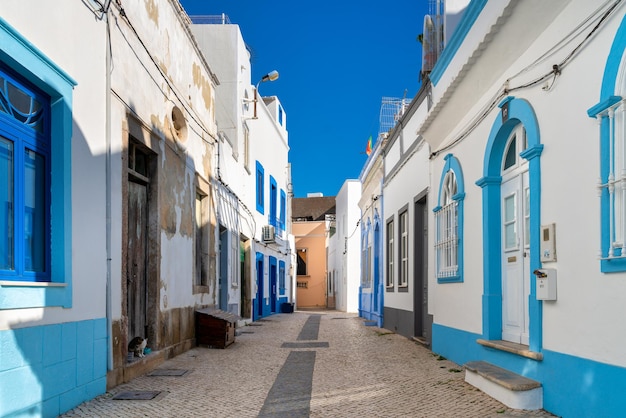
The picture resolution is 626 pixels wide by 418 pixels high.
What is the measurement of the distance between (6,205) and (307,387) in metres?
3.61

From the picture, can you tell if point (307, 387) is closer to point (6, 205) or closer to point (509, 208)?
point (509, 208)

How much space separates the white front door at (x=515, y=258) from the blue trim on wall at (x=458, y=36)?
206cm

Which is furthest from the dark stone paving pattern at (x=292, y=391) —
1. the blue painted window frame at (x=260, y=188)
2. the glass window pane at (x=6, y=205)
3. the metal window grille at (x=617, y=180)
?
the blue painted window frame at (x=260, y=188)

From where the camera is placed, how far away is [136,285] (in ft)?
24.1

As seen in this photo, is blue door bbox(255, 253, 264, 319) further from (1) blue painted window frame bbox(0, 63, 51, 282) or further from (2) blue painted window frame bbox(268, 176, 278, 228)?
(1) blue painted window frame bbox(0, 63, 51, 282)

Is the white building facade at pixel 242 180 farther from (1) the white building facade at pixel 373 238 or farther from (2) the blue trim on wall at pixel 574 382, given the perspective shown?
(2) the blue trim on wall at pixel 574 382

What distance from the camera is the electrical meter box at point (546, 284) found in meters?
4.77

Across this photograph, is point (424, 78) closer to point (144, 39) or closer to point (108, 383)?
point (144, 39)

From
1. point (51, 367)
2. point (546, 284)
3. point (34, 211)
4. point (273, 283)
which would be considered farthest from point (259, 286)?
point (546, 284)

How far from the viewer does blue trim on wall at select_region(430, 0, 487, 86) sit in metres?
6.68

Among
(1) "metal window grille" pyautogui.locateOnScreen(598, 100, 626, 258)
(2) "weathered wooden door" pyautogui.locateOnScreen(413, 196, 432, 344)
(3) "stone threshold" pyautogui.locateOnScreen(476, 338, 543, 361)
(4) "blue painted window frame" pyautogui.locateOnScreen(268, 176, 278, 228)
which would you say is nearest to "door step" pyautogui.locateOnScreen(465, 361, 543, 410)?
(3) "stone threshold" pyautogui.locateOnScreen(476, 338, 543, 361)

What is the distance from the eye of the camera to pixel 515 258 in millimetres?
6180

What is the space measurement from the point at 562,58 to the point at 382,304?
10874 millimetres

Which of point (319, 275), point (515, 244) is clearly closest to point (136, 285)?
point (515, 244)
